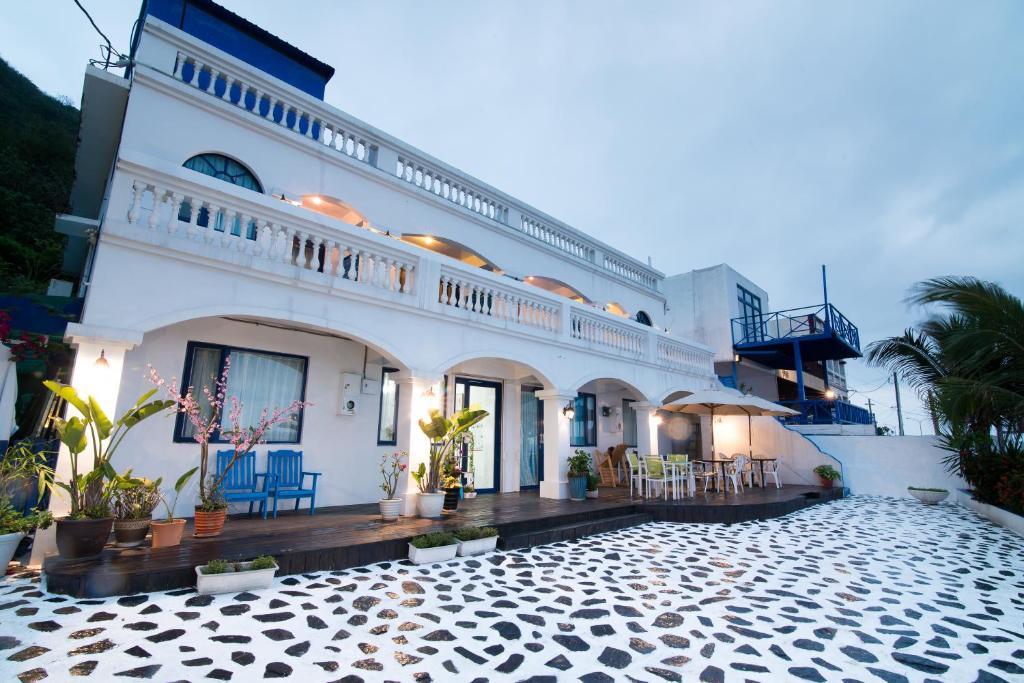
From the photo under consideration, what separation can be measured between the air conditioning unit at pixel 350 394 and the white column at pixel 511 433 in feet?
12.3

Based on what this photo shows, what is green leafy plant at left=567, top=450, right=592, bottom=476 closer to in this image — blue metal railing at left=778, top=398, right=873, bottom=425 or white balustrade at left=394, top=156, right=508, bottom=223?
white balustrade at left=394, top=156, right=508, bottom=223

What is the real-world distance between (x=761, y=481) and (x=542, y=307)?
8.18 m

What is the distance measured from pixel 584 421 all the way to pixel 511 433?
123 inches

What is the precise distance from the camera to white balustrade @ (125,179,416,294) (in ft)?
17.6

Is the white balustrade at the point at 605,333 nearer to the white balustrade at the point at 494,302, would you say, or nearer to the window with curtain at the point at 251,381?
the white balustrade at the point at 494,302

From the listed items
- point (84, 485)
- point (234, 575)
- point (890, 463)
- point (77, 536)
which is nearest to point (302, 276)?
point (84, 485)

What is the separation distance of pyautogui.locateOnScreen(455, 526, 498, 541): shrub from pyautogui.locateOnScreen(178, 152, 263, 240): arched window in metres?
5.20

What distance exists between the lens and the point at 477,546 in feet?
19.6

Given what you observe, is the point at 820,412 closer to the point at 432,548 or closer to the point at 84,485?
the point at 432,548

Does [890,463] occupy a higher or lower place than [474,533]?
higher

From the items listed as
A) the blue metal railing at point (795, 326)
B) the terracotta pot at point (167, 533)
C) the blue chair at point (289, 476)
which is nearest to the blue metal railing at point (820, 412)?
the blue metal railing at point (795, 326)

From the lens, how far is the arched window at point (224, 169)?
7.23 m

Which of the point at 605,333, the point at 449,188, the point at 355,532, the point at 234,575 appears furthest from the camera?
the point at 605,333

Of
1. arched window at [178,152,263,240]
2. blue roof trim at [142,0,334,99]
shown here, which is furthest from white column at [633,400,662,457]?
blue roof trim at [142,0,334,99]
